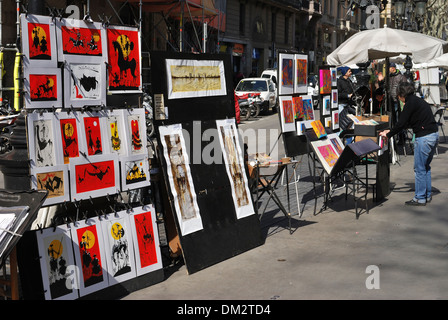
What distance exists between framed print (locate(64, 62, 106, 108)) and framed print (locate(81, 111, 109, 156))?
11 cm

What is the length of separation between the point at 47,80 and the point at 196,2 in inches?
756

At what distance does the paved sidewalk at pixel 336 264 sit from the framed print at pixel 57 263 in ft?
1.86

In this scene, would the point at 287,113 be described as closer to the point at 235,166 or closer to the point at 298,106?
the point at 298,106

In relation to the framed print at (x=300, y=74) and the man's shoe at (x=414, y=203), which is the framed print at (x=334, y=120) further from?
the man's shoe at (x=414, y=203)

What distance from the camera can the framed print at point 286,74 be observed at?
10094mm

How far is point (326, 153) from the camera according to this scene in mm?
8906

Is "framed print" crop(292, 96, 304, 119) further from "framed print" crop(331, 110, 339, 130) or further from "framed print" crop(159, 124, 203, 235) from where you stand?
"framed print" crop(159, 124, 203, 235)

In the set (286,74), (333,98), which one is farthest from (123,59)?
(333,98)

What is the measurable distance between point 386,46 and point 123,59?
8012 mm

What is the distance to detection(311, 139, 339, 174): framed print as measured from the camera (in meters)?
8.67

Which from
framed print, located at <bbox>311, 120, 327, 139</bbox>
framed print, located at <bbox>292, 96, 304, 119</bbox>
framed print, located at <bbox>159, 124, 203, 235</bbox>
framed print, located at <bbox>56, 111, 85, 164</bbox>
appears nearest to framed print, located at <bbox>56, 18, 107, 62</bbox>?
framed print, located at <bbox>56, 111, 85, 164</bbox>

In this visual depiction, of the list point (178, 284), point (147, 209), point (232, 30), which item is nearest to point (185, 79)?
point (147, 209)

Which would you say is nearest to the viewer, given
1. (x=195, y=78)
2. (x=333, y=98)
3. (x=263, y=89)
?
(x=195, y=78)
